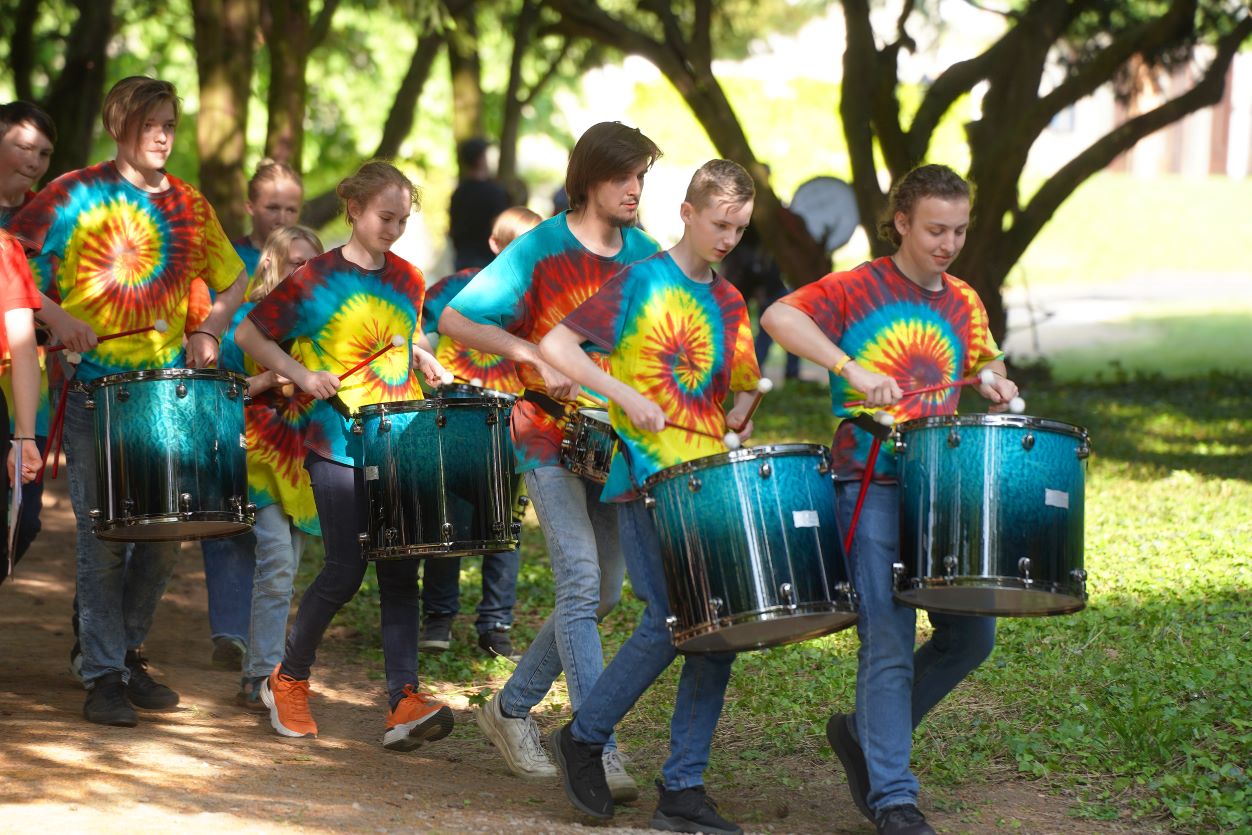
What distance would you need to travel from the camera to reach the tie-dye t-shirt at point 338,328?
594 centimetres

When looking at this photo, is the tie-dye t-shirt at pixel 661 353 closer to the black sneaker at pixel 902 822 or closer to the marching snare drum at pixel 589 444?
the marching snare drum at pixel 589 444

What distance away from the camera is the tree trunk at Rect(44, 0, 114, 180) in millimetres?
14500

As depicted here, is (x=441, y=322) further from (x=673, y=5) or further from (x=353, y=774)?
(x=673, y=5)

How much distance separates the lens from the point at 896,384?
4.79 meters

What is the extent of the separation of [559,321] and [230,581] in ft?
8.47

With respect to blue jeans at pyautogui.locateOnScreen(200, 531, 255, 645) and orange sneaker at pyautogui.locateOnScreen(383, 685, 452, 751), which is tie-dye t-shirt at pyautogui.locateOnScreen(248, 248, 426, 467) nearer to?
orange sneaker at pyautogui.locateOnScreen(383, 685, 452, 751)

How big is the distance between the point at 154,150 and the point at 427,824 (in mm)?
2772

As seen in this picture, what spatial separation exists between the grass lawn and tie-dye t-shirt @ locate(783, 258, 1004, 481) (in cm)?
133

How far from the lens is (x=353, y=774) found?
5.69 m

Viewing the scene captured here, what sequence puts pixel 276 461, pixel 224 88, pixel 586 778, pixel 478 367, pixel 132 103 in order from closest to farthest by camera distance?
pixel 586 778
pixel 132 103
pixel 276 461
pixel 478 367
pixel 224 88

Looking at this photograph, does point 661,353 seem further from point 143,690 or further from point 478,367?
point 143,690

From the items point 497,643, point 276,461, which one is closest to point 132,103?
point 276,461

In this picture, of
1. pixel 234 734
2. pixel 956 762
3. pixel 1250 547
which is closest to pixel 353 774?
pixel 234 734

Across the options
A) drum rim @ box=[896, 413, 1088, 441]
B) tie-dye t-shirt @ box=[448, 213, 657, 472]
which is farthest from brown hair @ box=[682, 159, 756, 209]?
drum rim @ box=[896, 413, 1088, 441]
